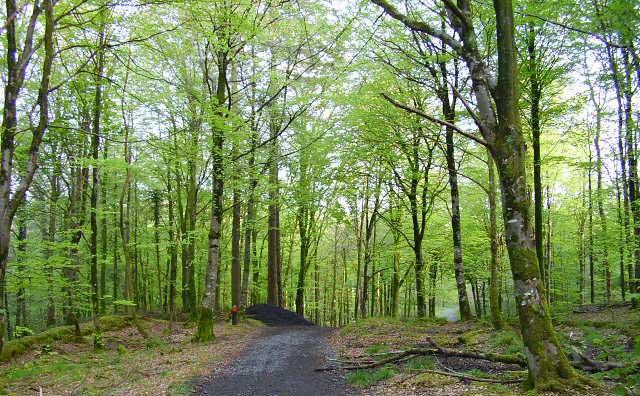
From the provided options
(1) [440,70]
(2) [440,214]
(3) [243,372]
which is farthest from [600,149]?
(3) [243,372]

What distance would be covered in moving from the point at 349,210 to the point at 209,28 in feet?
51.4

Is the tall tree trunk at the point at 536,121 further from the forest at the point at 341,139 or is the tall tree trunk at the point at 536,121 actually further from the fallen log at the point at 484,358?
the fallen log at the point at 484,358

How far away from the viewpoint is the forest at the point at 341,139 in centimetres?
596

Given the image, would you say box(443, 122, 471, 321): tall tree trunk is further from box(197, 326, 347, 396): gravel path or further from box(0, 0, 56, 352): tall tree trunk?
box(0, 0, 56, 352): tall tree trunk

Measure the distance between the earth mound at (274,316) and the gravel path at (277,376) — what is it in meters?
10.2

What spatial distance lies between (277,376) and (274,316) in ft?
47.8

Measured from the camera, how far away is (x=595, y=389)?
471 cm

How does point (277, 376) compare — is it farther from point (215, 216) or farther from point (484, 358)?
point (215, 216)

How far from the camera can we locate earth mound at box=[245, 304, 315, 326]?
22.5 meters

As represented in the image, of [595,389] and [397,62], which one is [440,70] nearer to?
[397,62]

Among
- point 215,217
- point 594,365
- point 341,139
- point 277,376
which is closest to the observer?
point 594,365

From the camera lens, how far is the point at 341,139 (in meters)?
17.7

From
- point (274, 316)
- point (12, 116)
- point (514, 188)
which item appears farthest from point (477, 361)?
point (274, 316)

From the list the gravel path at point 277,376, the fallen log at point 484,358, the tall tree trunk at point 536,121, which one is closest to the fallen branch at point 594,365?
the fallen log at point 484,358
